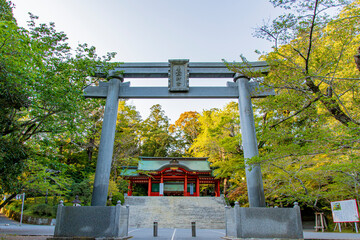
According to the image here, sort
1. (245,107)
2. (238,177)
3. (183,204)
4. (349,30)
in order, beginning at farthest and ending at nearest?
(183,204) < (238,177) < (245,107) < (349,30)

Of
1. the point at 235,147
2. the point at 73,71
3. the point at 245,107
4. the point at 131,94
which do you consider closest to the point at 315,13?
the point at 245,107

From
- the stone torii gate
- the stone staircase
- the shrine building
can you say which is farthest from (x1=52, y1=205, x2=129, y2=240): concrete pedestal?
the shrine building

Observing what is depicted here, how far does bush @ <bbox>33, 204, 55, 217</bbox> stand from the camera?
14.0 meters

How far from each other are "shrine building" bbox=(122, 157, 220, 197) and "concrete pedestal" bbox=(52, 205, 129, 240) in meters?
13.7

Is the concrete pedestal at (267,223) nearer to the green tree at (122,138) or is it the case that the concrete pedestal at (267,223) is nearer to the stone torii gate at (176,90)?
the stone torii gate at (176,90)

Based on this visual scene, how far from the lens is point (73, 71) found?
6.60 metres

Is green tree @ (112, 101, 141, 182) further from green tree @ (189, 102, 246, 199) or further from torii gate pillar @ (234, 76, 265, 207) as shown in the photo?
torii gate pillar @ (234, 76, 265, 207)

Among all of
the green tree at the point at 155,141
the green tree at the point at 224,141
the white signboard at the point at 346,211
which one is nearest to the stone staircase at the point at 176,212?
the green tree at the point at 224,141

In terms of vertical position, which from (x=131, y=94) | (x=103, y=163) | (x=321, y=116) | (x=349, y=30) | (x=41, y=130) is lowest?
(x=103, y=163)

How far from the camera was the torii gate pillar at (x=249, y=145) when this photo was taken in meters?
6.46

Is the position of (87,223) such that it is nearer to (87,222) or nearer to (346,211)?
(87,222)

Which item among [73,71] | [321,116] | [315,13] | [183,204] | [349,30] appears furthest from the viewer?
[183,204]

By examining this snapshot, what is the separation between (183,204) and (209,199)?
218cm

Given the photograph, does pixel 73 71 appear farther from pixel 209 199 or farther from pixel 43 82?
pixel 209 199
